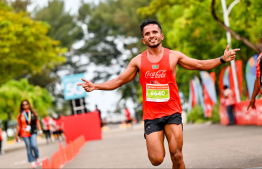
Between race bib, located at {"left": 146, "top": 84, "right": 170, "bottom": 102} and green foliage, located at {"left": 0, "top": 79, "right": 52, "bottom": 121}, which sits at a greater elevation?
green foliage, located at {"left": 0, "top": 79, "right": 52, "bottom": 121}

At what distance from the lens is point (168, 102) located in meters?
6.69

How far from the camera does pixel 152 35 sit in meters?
6.65

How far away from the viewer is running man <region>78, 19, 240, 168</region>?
6.55 m

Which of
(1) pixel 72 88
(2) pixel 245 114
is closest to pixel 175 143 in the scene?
(2) pixel 245 114

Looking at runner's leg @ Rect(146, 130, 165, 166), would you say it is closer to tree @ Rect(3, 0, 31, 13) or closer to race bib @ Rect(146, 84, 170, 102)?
race bib @ Rect(146, 84, 170, 102)

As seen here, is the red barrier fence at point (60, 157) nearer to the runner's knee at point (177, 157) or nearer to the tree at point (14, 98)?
the runner's knee at point (177, 157)

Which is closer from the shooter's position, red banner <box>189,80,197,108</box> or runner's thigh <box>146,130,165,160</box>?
runner's thigh <box>146,130,165,160</box>

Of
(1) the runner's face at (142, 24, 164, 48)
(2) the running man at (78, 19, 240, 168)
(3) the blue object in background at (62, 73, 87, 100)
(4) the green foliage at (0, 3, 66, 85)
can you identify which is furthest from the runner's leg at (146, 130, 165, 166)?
(3) the blue object in background at (62, 73, 87, 100)

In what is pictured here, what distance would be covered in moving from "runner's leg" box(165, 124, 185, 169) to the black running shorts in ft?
0.17

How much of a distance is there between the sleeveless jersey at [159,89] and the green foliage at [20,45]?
20.6 m

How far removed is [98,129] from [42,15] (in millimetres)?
34344

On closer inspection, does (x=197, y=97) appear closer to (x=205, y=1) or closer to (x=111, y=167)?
(x=205, y=1)

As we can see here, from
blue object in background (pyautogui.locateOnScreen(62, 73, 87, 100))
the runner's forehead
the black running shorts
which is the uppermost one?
blue object in background (pyautogui.locateOnScreen(62, 73, 87, 100))

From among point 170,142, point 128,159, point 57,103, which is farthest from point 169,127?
point 57,103
